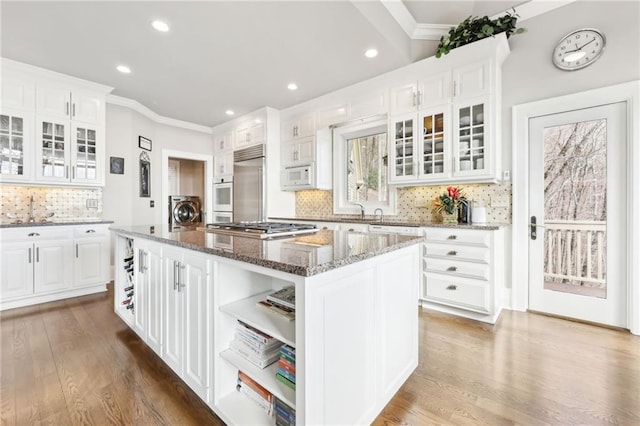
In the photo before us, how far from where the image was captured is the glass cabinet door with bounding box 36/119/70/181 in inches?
126

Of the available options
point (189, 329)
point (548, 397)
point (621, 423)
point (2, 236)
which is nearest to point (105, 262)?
point (2, 236)

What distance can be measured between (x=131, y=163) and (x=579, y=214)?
5525mm

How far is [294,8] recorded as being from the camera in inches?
85.7

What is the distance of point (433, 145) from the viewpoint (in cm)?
301

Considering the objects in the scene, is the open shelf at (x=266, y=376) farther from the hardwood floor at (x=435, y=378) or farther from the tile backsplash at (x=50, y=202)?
the tile backsplash at (x=50, y=202)

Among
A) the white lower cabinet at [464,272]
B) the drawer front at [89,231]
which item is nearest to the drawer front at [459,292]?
the white lower cabinet at [464,272]

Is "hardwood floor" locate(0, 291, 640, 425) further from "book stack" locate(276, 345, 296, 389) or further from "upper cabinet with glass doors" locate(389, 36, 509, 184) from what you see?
"upper cabinet with glass doors" locate(389, 36, 509, 184)

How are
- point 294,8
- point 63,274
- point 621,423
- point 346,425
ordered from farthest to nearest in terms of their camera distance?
point 63,274 < point 294,8 < point 621,423 < point 346,425

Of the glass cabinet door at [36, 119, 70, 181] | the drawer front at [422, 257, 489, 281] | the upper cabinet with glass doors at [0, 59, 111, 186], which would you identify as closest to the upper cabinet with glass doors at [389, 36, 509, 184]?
the drawer front at [422, 257, 489, 281]

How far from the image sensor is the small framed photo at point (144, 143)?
14.3 ft

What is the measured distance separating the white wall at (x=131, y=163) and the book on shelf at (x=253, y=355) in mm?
3682

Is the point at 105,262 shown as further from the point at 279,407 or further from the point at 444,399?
the point at 444,399

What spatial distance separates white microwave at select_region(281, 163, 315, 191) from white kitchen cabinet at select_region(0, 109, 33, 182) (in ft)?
9.92

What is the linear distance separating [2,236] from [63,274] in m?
0.65
